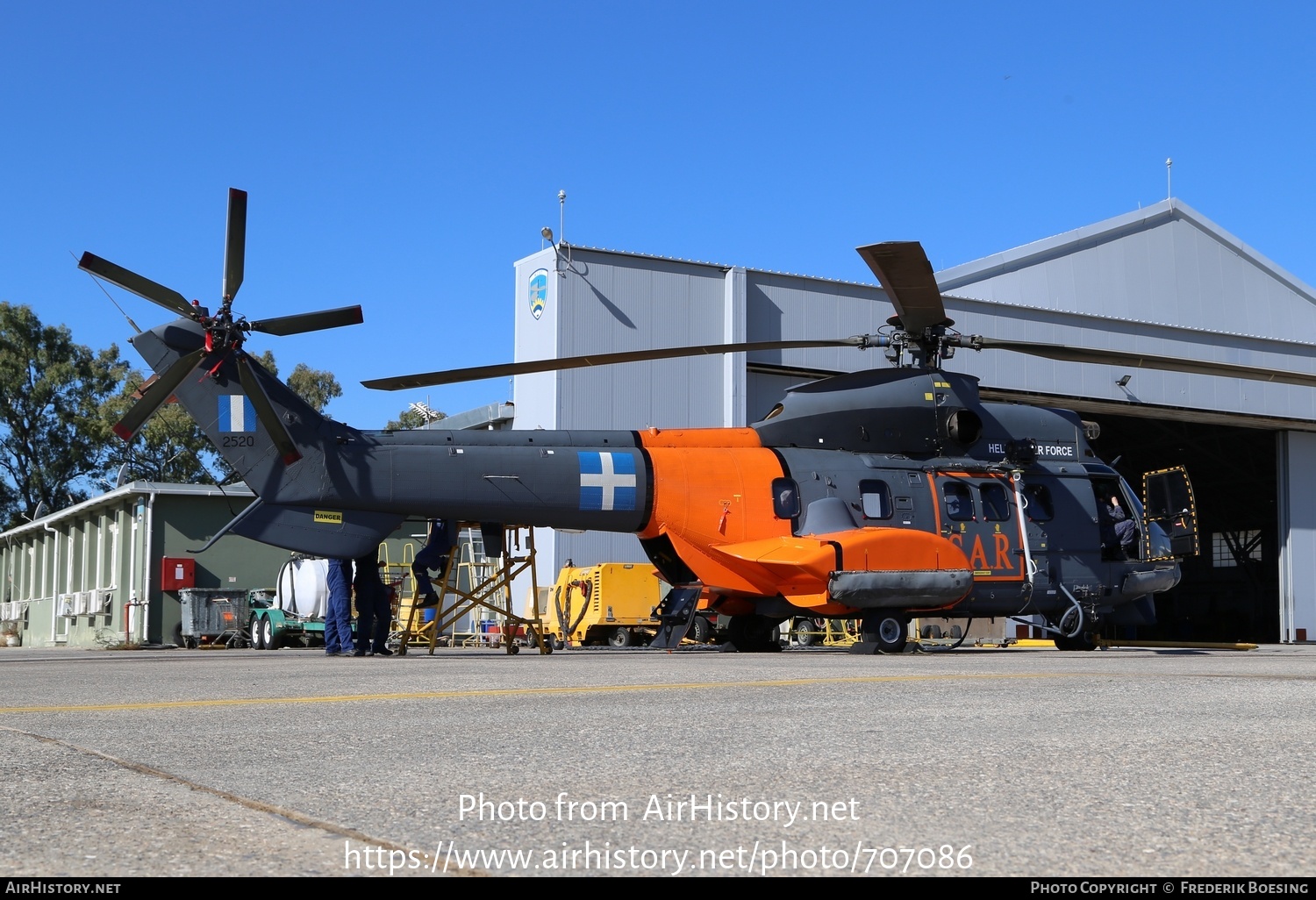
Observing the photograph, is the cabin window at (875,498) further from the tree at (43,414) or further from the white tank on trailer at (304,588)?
the tree at (43,414)

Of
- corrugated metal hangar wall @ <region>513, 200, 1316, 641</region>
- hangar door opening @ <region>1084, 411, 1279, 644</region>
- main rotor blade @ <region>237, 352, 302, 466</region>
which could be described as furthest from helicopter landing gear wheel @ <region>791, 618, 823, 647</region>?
hangar door opening @ <region>1084, 411, 1279, 644</region>

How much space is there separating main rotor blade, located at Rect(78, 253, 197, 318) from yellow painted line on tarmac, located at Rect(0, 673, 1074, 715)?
21.7ft

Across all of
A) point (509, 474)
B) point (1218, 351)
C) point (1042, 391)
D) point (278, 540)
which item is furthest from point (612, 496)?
point (1218, 351)

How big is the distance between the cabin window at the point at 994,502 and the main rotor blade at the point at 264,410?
8969 millimetres

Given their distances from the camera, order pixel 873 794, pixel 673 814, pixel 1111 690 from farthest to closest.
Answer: pixel 1111 690
pixel 873 794
pixel 673 814

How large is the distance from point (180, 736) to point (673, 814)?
2.95 metres

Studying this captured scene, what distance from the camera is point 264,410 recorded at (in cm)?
1424

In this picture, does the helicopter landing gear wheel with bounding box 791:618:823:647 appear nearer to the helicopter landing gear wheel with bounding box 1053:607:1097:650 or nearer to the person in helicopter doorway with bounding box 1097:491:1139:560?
the helicopter landing gear wheel with bounding box 1053:607:1097:650

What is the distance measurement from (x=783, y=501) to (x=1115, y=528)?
17.3 ft

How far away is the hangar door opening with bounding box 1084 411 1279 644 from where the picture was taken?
3847 cm

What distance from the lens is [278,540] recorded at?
14.3 meters

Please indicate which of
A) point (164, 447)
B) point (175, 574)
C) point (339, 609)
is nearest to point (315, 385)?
point (164, 447)

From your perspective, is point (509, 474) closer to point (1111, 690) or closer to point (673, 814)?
point (1111, 690)

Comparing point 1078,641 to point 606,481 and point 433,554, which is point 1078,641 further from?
point 433,554
